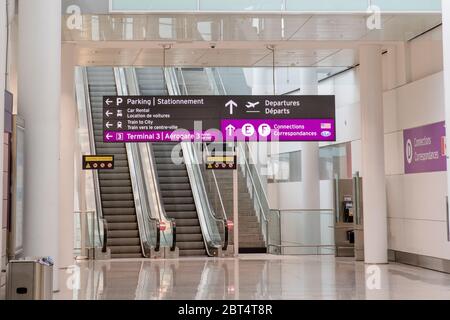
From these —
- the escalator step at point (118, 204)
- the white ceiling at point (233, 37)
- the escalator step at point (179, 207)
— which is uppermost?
the white ceiling at point (233, 37)

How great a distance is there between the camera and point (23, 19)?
993cm

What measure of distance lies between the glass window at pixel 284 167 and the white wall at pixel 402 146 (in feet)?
15.8

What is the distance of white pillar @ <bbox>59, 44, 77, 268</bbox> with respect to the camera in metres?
14.0

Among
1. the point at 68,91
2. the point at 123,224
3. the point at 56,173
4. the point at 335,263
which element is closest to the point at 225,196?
the point at 123,224

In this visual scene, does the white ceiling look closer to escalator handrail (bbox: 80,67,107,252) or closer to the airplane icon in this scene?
the airplane icon

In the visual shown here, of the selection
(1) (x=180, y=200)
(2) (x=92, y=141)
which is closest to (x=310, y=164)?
(1) (x=180, y=200)

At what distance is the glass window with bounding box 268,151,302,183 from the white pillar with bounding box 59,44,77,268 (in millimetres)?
7131

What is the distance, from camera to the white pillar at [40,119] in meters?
9.72

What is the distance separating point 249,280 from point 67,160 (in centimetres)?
464

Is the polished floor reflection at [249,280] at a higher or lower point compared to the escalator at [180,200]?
lower

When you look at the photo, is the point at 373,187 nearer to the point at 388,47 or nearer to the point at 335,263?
the point at 335,263

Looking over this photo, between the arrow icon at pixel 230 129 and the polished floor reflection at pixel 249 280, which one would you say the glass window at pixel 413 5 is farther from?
the polished floor reflection at pixel 249 280

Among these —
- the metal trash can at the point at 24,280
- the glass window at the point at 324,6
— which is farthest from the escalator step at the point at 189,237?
the metal trash can at the point at 24,280

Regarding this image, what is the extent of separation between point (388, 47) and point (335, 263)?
4.29 metres
